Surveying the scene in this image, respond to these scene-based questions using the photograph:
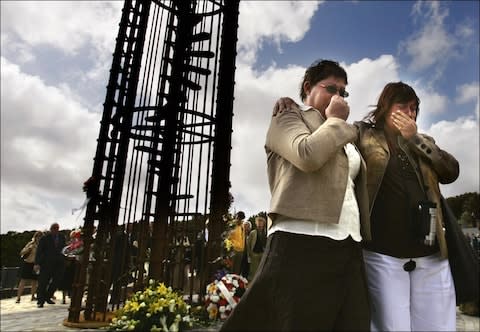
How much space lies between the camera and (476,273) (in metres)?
1.74

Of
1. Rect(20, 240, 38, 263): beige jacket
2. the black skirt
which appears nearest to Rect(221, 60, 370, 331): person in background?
Rect(20, 240, 38, 263): beige jacket

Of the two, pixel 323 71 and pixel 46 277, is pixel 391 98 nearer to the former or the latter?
pixel 323 71

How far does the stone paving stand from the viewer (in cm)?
607

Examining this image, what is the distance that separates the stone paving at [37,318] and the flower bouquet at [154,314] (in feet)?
3.87

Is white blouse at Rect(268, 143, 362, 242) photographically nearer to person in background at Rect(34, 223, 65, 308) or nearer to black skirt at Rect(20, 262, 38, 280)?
person in background at Rect(34, 223, 65, 308)

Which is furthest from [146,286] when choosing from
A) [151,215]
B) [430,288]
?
[430,288]

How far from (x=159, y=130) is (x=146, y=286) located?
7.60 feet

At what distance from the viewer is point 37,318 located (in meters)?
7.36

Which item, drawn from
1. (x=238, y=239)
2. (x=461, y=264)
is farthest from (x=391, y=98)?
(x=238, y=239)

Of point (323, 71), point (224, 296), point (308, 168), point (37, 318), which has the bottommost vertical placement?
point (37, 318)

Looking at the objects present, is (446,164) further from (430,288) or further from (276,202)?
(276,202)

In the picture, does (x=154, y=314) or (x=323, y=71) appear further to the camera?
(x=154, y=314)

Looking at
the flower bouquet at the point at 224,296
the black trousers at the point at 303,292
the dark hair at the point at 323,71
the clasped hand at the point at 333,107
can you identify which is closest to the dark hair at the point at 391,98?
the dark hair at the point at 323,71

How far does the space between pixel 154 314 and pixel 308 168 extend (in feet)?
14.0
